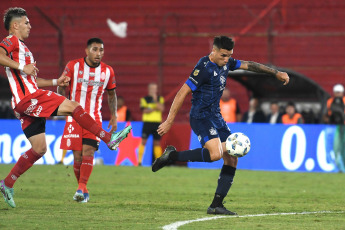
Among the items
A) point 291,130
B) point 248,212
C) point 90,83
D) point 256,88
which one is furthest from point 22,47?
point 256,88

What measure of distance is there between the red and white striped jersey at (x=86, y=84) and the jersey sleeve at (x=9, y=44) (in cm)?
146

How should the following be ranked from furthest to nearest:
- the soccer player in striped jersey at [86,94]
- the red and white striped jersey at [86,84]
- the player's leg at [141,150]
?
the player's leg at [141,150], the red and white striped jersey at [86,84], the soccer player in striped jersey at [86,94]

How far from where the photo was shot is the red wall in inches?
857

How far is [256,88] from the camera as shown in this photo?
20.0 m

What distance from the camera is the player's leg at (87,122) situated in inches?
340

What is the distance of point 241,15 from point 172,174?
8154 millimetres

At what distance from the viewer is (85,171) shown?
388 inches

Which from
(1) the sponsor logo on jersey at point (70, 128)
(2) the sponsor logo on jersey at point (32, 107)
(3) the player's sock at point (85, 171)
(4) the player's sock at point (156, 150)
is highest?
(2) the sponsor logo on jersey at point (32, 107)

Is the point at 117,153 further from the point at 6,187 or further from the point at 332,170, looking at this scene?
the point at 6,187

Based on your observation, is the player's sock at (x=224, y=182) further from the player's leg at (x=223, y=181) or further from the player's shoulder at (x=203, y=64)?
the player's shoulder at (x=203, y=64)

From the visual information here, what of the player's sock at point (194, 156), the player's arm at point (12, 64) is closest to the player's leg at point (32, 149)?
the player's arm at point (12, 64)

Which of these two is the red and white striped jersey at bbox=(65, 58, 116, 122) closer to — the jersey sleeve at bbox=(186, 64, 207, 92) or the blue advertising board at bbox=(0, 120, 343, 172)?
the jersey sleeve at bbox=(186, 64, 207, 92)

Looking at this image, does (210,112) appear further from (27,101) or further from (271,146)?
(271,146)

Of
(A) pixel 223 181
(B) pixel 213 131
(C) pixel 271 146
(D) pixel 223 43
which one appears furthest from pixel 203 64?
(C) pixel 271 146
